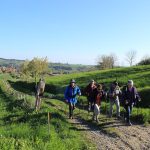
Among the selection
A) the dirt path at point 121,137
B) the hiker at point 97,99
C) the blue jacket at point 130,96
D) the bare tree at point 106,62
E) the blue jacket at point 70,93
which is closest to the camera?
the dirt path at point 121,137

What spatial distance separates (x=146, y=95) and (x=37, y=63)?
273 ft

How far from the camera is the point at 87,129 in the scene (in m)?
20.2

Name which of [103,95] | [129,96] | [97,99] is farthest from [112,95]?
[129,96]

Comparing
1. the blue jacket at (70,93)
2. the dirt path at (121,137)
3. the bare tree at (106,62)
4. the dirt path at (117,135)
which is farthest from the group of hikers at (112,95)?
the bare tree at (106,62)

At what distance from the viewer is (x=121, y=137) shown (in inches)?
734

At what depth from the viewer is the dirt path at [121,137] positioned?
17.3m

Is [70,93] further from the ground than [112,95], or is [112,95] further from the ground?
[70,93]

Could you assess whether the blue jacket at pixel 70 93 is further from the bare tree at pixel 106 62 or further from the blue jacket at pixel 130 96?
the bare tree at pixel 106 62

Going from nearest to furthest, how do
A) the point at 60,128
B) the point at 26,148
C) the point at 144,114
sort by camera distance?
the point at 26,148
the point at 60,128
the point at 144,114

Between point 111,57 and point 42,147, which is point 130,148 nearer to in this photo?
point 42,147

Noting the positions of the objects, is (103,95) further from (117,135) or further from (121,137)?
(121,137)

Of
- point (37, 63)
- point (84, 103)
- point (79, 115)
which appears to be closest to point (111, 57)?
point (37, 63)

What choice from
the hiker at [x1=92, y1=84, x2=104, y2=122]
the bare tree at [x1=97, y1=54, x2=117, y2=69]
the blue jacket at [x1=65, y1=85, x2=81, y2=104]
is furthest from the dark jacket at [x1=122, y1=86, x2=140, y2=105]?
the bare tree at [x1=97, y1=54, x2=117, y2=69]

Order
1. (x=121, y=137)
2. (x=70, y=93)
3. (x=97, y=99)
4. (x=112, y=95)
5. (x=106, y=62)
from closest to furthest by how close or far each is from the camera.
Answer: (x=121, y=137)
(x=97, y=99)
(x=70, y=93)
(x=112, y=95)
(x=106, y=62)
